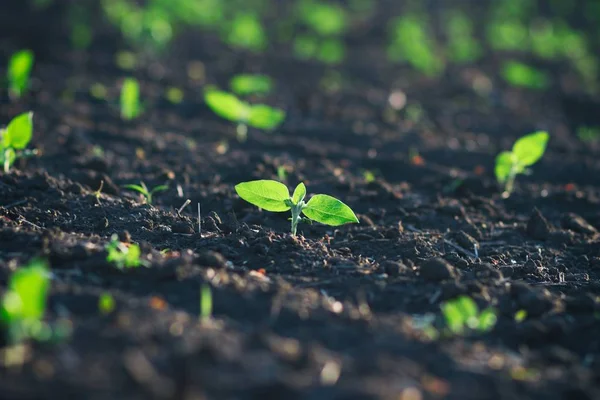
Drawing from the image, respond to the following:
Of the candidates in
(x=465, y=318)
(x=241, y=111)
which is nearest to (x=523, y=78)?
(x=241, y=111)

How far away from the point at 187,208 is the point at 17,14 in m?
5.80

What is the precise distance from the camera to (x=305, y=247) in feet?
10.7

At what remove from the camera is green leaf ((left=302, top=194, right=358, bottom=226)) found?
3218 millimetres

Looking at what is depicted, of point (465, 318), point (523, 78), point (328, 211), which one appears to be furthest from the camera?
point (523, 78)

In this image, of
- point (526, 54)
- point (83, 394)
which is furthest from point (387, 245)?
point (526, 54)

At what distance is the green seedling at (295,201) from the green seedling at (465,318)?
0.84m

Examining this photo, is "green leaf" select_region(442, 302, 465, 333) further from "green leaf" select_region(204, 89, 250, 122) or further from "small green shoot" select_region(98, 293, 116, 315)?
"green leaf" select_region(204, 89, 250, 122)

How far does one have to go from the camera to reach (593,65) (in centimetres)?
880

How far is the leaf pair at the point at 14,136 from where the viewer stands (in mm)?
3672

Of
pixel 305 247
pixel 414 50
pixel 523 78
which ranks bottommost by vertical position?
pixel 305 247

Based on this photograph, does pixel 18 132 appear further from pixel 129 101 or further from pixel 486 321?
pixel 486 321

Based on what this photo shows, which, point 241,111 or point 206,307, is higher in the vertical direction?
point 241,111

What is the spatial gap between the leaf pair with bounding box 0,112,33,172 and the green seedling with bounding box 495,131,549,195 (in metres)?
2.72

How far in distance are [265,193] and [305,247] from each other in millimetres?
310
